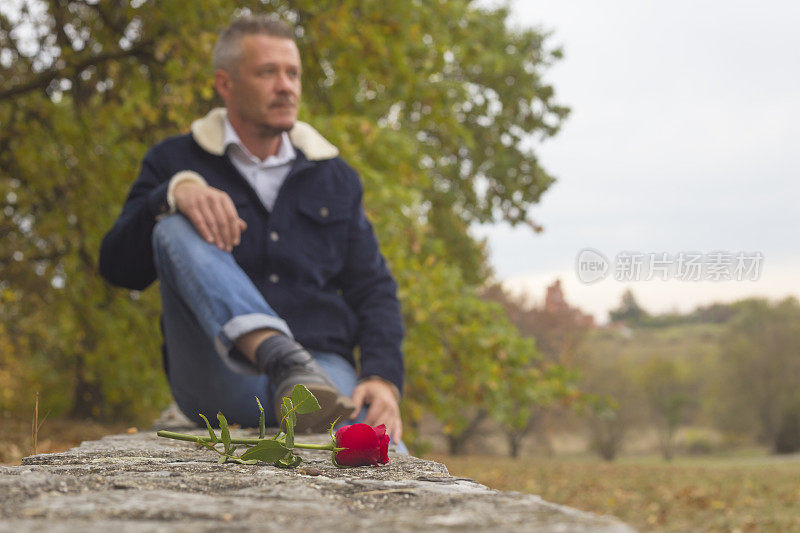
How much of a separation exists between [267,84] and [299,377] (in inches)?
53.4

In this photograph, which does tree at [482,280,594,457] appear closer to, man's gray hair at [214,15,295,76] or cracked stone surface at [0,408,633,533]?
man's gray hair at [214,15,295,76]

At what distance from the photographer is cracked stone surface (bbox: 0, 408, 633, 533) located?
0.99 m

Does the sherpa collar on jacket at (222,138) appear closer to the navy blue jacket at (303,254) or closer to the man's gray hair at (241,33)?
the navy blue jacket at (303,254)

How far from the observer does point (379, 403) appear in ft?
8.80

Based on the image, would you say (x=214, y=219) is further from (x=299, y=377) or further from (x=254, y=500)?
(x=254, y=500)

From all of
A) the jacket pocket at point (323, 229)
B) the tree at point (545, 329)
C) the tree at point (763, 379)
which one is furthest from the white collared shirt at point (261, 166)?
the tree at point (763, 379)

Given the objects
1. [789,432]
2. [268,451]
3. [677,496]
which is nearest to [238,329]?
[268,451]

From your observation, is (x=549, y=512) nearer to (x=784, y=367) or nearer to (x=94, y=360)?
(x=94, y=360)

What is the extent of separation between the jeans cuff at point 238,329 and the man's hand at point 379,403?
0.48 m

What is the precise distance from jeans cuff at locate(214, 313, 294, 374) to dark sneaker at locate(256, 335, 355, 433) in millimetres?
41

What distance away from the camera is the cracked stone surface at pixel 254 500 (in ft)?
3.25

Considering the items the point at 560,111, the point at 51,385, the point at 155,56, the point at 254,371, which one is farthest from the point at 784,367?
the point at 254,371

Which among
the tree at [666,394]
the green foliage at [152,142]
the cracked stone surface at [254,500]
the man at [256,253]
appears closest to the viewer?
the cracked stone surface at [254,500]

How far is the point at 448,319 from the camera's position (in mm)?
6031
